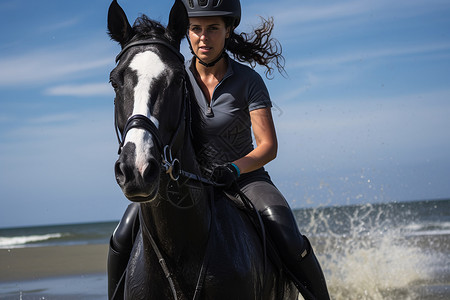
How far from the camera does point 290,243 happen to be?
11.2 ft

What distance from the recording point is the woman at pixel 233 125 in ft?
10.9

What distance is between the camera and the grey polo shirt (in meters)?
3.32

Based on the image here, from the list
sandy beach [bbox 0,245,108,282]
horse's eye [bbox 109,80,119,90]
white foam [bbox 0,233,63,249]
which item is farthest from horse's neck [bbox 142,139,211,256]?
white foam [bbox 0,233,63,249]

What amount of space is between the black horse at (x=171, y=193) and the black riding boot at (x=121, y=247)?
1.19 feet

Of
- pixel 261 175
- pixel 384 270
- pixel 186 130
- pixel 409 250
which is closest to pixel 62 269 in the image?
pixel 384 270

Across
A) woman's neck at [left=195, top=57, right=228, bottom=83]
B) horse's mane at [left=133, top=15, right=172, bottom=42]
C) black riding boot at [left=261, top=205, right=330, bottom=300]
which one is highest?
horse's mane at [left=133, top=15, right=172, bottom=42]

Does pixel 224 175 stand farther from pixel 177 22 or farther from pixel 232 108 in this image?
pixel 177 22

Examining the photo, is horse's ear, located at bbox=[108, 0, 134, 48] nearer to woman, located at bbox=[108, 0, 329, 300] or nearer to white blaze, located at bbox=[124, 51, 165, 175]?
white blaze, located at bbox=[124, 51, 165, 175]

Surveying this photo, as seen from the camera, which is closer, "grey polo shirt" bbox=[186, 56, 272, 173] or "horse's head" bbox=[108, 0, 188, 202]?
"horse's head" bbox=[108, 0, 188, 202]

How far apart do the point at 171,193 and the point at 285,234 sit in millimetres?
1091

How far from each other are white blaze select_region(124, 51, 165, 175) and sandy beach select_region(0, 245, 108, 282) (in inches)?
420

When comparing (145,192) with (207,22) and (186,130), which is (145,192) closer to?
(186,130)

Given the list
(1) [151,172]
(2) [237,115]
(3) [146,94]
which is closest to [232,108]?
(2) [237,115]

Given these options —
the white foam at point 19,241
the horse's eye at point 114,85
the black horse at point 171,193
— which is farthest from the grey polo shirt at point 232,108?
the white foam at point 19,241
